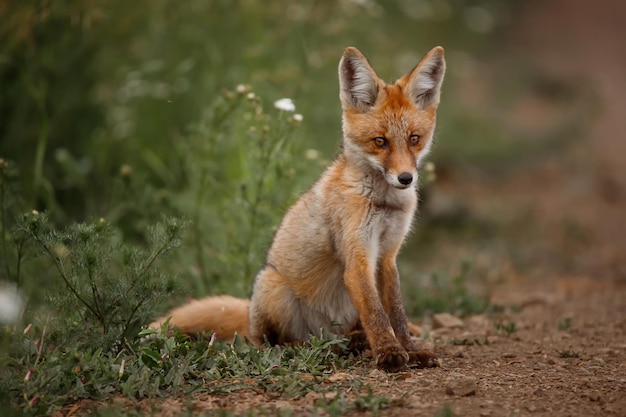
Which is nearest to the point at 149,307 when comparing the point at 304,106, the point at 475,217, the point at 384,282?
the point at 384,282

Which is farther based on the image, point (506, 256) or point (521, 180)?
point (521, 180)

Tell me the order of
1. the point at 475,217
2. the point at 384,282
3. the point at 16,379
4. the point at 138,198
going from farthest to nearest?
the point at 475,217 < the point at 138,198 < the point at 384,282 < the point at 16,379

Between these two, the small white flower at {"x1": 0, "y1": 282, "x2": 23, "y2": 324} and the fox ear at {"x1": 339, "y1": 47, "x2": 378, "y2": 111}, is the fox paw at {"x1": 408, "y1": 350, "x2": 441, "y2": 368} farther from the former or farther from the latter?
the small white flower at {"x1": 0, "y1": 282, "x2": 23, "y2": 324}

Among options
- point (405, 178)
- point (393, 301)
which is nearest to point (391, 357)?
point (393, 301)

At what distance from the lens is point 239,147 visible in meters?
6.49

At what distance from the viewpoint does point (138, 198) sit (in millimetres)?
6602

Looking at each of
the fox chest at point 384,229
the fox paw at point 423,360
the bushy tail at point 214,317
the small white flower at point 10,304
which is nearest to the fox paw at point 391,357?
the fox paw at point 423,360

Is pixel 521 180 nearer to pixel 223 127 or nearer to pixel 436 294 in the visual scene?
pixel 436 294

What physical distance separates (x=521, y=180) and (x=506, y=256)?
3.79 meters

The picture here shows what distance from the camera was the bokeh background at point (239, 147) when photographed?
6.15m

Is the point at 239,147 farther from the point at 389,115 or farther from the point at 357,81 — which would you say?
the point at 389,115

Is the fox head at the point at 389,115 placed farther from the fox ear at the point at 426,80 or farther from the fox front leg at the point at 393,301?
the fox front leg at the point at 393,301

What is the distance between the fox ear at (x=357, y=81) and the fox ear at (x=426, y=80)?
0.22m

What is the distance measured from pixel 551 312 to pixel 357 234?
107 inches
